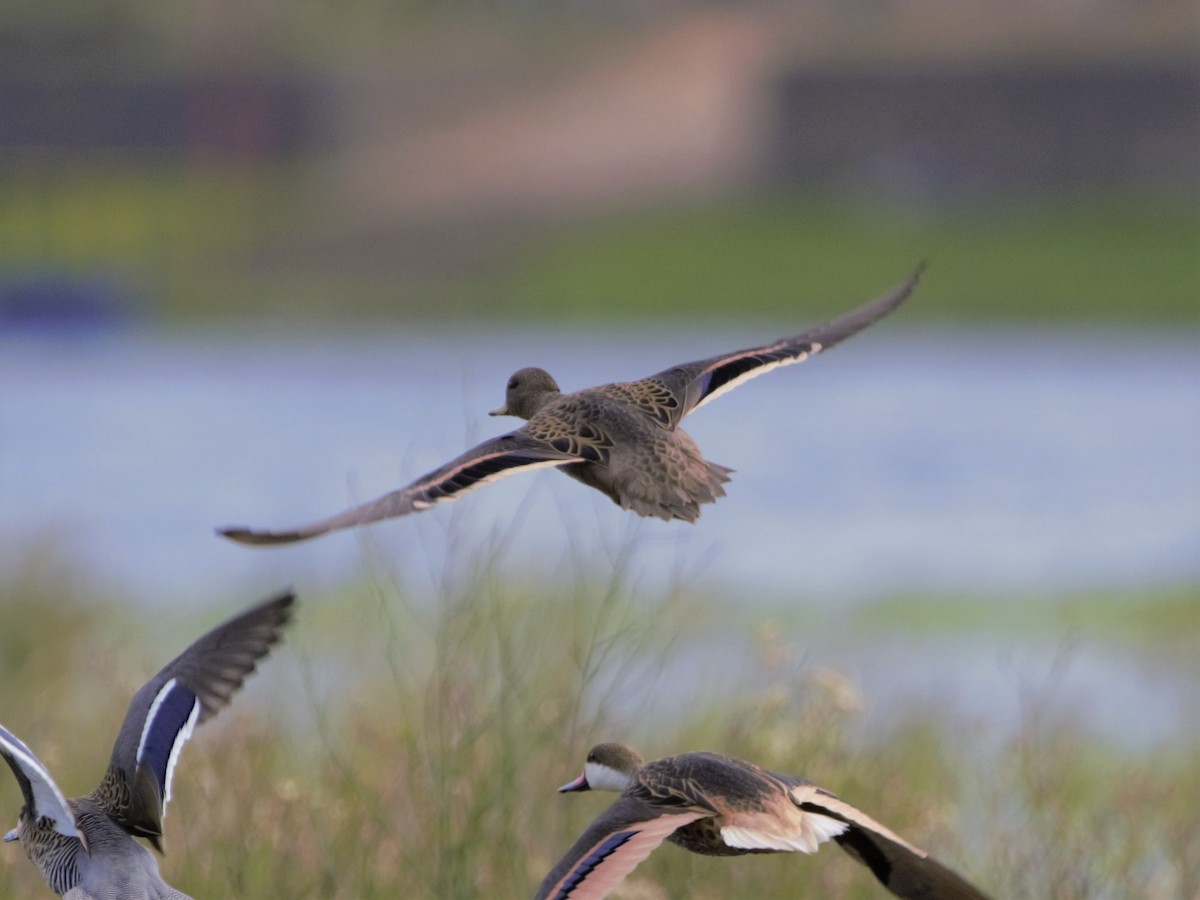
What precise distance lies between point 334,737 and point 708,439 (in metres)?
11.8

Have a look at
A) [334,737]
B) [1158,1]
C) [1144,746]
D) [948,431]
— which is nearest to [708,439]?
[948,431]

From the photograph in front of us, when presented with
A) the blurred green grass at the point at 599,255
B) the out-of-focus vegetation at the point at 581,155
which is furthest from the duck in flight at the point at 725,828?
the out-of-focus vegetation at the point at 581,155

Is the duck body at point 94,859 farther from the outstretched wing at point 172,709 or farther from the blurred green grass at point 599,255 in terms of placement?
the blurred green grass at point 599,255

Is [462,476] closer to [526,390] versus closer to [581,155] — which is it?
[526,390]

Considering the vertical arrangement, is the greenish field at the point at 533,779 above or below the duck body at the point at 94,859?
below

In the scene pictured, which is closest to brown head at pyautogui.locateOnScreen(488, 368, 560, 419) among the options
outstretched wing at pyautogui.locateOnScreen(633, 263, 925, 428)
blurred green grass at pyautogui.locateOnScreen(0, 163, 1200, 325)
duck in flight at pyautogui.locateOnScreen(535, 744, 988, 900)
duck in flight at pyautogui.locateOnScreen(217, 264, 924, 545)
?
duck in flight at pyautogui.locateOnScreen(217, 264, 924, 545)

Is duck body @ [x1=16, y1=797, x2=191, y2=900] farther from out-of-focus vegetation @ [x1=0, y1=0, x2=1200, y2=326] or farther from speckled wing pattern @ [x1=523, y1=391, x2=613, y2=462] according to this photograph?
out-of-focus vegetation @ [x1=0, y1=0, x2=1200, y2=326]

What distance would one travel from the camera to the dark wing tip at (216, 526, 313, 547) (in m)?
3.57

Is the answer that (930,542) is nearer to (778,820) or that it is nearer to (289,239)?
(778,820)

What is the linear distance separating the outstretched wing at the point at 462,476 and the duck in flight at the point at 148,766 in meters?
0.51

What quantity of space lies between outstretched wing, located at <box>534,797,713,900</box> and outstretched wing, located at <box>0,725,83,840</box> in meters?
0.98

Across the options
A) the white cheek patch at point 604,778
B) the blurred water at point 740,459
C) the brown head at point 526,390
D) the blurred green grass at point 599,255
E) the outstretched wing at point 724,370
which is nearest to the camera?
the white cheek patch at point 604,778

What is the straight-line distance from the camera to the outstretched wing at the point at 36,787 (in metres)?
3.86

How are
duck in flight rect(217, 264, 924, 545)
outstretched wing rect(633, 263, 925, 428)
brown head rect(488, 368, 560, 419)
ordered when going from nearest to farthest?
duck in flight rect(217, 264, 924, 545) < outstretched wing rect(633, 263, 925, 428) < brown head rect(488, 368, 560, 419)
